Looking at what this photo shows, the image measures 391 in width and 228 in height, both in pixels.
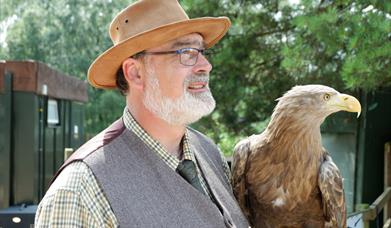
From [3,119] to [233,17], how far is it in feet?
10.5

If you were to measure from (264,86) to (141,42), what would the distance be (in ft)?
17.5

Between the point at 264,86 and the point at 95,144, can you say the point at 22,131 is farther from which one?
the point at 264,86

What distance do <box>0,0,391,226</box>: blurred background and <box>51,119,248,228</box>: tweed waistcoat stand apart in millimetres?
2322

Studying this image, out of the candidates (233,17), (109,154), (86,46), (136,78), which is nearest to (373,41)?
(233,17)

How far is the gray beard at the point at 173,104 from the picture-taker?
219cm

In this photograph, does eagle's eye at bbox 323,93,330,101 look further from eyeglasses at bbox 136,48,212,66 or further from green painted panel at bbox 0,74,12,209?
green painted panel at bbox 0,74,12,209

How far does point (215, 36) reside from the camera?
8.20ft

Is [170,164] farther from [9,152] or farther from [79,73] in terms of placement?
[79,73]

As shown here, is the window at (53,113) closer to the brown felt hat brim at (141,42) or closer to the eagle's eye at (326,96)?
the brown felt hat brim at (141,42)

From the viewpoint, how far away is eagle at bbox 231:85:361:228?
2.95m

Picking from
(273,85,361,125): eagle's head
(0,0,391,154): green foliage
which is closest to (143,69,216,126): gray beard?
(273,85,361,125): eagle's head

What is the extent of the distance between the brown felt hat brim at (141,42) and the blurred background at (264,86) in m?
2.09

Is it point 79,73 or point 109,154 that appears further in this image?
point 79,73

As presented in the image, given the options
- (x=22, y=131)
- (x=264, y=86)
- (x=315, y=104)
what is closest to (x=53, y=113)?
(x=22, y=131)
